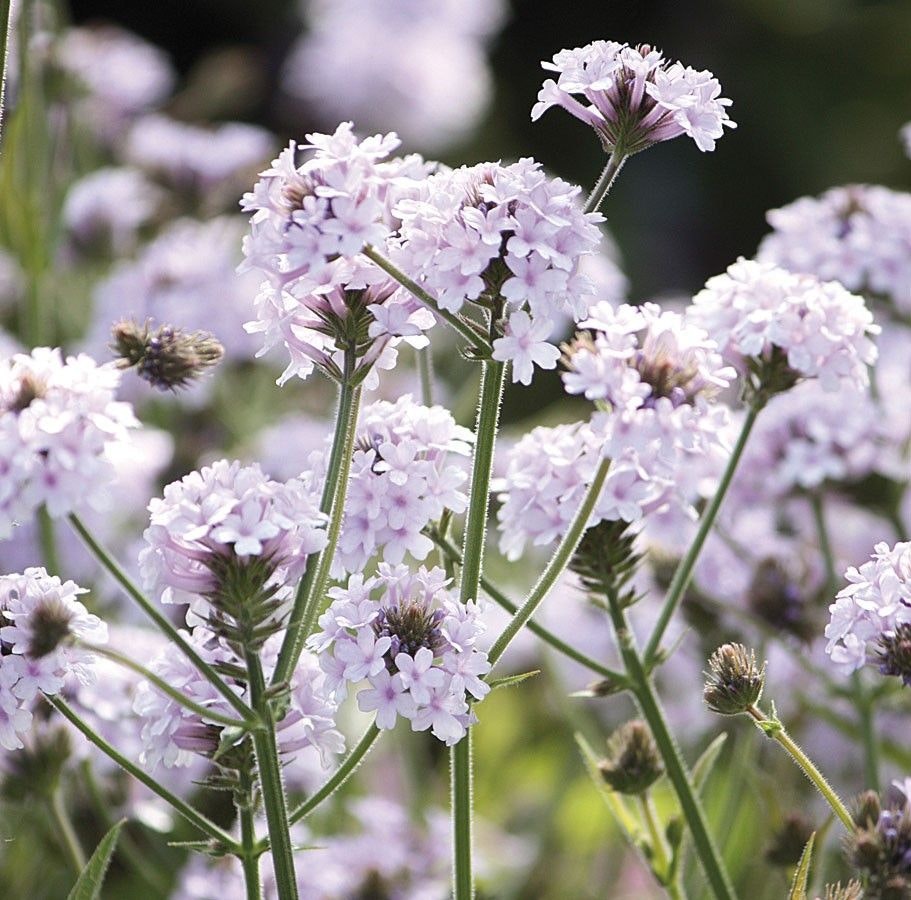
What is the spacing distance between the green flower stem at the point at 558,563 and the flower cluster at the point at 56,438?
215mm

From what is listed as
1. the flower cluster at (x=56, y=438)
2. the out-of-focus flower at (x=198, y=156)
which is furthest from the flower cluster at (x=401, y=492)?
the out-of-focus flower at (x=198, y=156)

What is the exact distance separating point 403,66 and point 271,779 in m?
2.28

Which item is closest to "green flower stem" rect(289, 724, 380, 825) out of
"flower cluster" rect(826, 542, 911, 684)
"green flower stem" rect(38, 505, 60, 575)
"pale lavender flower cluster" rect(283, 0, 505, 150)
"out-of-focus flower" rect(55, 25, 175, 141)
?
"flower cluster" rect(826, 542, 911, 684)

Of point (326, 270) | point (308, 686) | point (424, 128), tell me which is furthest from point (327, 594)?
point (424, 128)

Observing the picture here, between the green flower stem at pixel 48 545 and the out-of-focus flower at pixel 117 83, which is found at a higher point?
the out-of-focus flower at pixel 117 83

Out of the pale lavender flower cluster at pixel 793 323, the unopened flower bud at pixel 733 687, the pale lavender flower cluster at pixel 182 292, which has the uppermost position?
the pale lavender flower cluster at pixel 182 292

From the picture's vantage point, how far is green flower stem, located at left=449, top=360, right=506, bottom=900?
0.73m

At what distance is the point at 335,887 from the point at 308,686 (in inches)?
13.7

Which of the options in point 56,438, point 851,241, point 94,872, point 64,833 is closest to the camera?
point 56,438

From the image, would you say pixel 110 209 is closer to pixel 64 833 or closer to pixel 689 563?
pixel 64 833

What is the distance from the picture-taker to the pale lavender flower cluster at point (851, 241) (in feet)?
3.83

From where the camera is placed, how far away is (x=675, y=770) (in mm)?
844

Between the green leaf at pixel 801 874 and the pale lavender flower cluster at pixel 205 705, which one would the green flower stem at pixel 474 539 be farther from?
the green leaf at pixel 801 874

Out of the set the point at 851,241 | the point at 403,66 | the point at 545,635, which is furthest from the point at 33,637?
the point at 403,66
